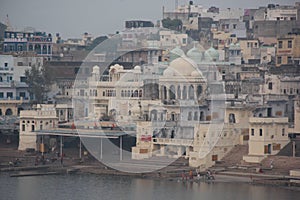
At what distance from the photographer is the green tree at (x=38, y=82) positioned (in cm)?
4794

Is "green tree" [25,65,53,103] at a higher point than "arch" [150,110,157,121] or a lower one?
higher

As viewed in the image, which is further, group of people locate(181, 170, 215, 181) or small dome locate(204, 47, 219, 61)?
small dome locate(204, 47, 219, 61)

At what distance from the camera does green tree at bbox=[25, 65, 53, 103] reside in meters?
47.9

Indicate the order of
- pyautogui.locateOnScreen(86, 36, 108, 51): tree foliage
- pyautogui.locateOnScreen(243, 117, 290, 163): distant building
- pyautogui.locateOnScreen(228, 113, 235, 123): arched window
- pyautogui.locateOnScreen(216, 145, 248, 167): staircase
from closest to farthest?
pyautogui.locateOnScreen(243, 117, 290, 163): distant building
pyautogui.locateOnScreen(216, 145, 248, 167): staircase
pyautogui.locateOnScreen(228, 113, 235, 123): arched window
pyautogui.locateOnScreen(86, 36, 108, 51): tree foliage

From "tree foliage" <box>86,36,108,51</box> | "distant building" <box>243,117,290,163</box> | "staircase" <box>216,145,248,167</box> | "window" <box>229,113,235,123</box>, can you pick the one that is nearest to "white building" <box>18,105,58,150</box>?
"window" <box>229,113,235,123</box>

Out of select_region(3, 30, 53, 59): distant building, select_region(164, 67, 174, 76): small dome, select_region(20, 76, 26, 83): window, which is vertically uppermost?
select_region(3, 30, 53, 59): distant building

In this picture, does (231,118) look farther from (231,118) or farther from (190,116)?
(190,116)

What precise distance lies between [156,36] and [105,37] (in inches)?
272

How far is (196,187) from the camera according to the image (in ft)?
110

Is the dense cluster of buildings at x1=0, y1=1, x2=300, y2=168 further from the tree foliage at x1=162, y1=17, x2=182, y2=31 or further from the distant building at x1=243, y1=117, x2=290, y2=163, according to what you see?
the tree foliage at x1=162, y1=17, x2=182, y2=31

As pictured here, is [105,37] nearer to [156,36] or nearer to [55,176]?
[156,36]

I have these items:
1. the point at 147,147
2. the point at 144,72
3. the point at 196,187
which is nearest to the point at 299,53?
the point at 144,72

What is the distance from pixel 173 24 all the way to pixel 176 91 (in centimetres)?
2693

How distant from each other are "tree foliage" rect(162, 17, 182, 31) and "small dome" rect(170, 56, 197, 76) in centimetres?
2478
